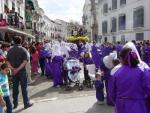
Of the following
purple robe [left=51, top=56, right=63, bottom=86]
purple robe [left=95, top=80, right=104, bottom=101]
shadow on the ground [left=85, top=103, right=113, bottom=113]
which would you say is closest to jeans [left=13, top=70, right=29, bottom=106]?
shadow on the ground [left=85, top=103, right=113, bottom=113]

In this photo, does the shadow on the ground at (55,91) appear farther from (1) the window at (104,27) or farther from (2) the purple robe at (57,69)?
(1) the window at (104,27)

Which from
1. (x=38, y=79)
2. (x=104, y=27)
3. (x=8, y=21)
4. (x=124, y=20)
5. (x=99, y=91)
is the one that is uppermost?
(x=124, y=20)

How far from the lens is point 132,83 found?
16.1ft

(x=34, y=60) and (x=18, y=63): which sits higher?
(x=18, y=63)

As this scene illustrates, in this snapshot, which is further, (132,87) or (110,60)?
(110,60)

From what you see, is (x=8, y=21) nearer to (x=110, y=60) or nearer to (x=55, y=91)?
(x=55, y=91)

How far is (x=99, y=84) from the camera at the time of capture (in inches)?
384

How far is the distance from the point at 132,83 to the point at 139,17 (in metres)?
36.1

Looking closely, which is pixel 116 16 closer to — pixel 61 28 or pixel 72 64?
pixel 72 64

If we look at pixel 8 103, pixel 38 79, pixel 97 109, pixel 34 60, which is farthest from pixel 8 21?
pixel 8 103

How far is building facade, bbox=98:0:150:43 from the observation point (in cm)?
3876

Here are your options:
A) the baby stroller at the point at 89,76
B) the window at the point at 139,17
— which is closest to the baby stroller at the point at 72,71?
the baby stroller at the point at 89,76

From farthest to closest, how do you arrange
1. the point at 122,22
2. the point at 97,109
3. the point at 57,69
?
the point at 122,22 < the point at 57,69 < the point at 97,109

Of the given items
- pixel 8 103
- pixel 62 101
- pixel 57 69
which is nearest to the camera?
pixel 8 103
